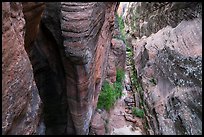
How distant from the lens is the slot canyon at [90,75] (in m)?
3.32

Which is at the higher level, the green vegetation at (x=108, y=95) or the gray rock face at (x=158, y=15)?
the gray rock face at (x=158, y=15)

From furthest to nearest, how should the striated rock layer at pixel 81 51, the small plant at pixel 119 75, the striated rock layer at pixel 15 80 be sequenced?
the small plant at pixel 119 75, the striated rock layer at pixel 81 51, the striated rock layer at pixel 15 80

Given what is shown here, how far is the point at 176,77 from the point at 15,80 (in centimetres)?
689

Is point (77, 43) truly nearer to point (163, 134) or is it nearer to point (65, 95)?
point (65, 95)

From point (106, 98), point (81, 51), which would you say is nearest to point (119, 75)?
point (106, 98)

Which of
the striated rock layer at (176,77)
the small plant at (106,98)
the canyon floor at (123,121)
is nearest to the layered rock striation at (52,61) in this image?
the small plant at (106,98)

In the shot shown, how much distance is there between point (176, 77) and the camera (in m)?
9.01

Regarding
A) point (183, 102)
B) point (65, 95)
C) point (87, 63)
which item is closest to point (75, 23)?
point (87, 63)

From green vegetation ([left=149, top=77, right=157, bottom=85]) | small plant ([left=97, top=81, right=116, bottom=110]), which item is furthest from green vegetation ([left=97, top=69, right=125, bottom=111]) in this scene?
green vegetation ([left=149, top=77, right=157, bottom=85])

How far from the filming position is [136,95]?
11727 mm

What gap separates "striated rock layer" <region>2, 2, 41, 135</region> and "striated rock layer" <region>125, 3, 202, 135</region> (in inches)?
197

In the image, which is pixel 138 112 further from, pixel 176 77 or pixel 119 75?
pixel 119 75

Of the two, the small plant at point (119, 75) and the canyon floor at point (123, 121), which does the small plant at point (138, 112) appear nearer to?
the canyon floor at point (123, 121)

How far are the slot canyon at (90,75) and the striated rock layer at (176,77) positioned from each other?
3cm
